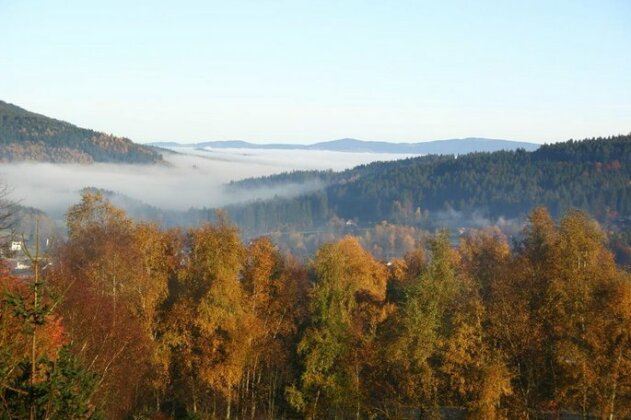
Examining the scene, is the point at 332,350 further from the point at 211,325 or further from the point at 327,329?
the point at 211,325

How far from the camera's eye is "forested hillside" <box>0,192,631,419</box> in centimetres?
2648

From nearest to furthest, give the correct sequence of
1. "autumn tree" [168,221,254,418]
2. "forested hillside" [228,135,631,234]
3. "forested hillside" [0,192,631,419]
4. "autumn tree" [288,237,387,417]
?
"forested hillside" [0,192,631,419]
"autumn tree" [288,237,387,417]
"autumn tree" [168,221,254,418]
"forested hillside" [228,135,631,234]

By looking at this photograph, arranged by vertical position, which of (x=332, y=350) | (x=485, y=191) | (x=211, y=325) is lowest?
(x=485, y=191)

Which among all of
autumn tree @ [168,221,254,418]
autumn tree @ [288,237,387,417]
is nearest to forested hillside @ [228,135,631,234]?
autumn tree @ [288,237,387,417]

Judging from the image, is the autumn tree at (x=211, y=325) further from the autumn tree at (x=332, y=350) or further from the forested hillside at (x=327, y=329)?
the autumn tree at (x=332, y=350)

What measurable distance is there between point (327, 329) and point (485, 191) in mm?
138998

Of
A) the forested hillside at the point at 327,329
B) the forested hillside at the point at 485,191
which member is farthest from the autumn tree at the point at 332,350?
the forested hillside at the point at 485,191

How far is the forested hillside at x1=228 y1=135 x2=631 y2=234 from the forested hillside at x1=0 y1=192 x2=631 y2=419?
105m

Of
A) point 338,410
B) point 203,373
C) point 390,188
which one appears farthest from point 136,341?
point 390,188

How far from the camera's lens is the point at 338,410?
108 feet

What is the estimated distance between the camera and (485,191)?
166125 mm

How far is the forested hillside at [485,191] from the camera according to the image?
140125mm

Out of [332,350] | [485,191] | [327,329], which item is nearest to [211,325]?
[327,329]

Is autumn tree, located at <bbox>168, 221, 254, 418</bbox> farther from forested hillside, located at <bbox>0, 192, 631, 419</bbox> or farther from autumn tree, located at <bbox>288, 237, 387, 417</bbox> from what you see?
autumn tree, located at <bbox>288, 237, 387, 417</bbox>
